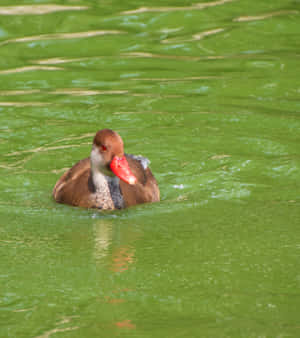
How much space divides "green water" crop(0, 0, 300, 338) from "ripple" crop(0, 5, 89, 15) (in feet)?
0.19

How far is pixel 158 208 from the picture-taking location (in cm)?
871

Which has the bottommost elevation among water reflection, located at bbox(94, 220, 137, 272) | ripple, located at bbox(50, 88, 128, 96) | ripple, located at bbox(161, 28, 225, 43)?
water reflection, located at bbox(94, 220, 137, 272)

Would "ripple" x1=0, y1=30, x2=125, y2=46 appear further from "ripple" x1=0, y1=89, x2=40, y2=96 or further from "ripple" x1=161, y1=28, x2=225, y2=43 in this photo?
"ripple" x1=0, y1=89, x2=40, y2=96

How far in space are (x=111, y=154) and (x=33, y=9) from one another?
10.3 meters

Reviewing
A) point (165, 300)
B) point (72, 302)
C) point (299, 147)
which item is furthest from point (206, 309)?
point (299, 147)

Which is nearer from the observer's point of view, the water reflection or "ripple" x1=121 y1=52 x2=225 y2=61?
the water reflection

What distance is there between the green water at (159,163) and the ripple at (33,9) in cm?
6

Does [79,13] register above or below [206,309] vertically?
above

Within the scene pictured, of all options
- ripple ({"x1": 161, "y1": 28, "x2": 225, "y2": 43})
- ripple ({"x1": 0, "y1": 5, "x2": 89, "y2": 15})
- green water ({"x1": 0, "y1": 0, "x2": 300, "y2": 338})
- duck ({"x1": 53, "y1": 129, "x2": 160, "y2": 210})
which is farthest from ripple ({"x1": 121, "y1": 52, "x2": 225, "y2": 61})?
duck ({"x1": 53, "y1": 129, "x2": 160, "y2": 210})

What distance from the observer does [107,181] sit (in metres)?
8.62

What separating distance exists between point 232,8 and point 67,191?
1065 cm

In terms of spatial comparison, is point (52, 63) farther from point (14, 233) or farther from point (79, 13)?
point (14, 233)

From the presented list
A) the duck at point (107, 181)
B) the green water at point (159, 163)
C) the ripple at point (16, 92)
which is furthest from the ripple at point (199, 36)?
the duck at point (107, 181)

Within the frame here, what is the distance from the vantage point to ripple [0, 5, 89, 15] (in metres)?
17.8
